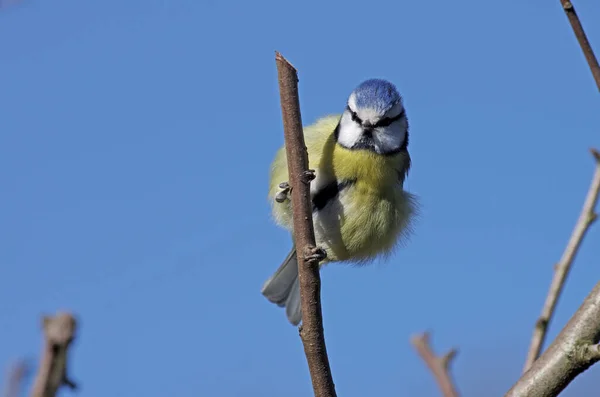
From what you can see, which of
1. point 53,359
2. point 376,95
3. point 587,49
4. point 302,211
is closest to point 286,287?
point 376,95

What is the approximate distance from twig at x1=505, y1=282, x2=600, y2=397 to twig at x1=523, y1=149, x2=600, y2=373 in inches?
8.8

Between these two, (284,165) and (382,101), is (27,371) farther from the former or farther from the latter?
(382,101)

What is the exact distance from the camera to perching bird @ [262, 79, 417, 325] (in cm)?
296

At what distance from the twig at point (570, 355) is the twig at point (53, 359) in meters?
0.93

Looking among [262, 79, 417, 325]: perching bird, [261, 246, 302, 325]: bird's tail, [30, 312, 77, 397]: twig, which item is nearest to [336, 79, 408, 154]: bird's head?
[262, 79, 417, 325]: perching bird

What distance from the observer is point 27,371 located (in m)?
1.15

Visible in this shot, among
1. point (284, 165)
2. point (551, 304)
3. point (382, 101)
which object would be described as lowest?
point (551, 304)

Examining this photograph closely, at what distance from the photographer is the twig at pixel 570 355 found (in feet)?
4.46

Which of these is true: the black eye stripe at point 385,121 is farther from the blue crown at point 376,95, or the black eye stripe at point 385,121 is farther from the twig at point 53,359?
the twig at point 53,359

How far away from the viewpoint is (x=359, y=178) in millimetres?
2965

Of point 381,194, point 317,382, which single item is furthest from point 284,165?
point 317,382

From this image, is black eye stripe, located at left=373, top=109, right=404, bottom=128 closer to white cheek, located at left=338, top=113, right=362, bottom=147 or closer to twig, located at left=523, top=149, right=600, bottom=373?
white cheek, located at left=338, top=113, right=362, bottom=147

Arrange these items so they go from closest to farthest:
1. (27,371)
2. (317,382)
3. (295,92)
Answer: (27,371) → (317,382) → (295,92)

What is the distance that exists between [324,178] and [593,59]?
5.65 feet
